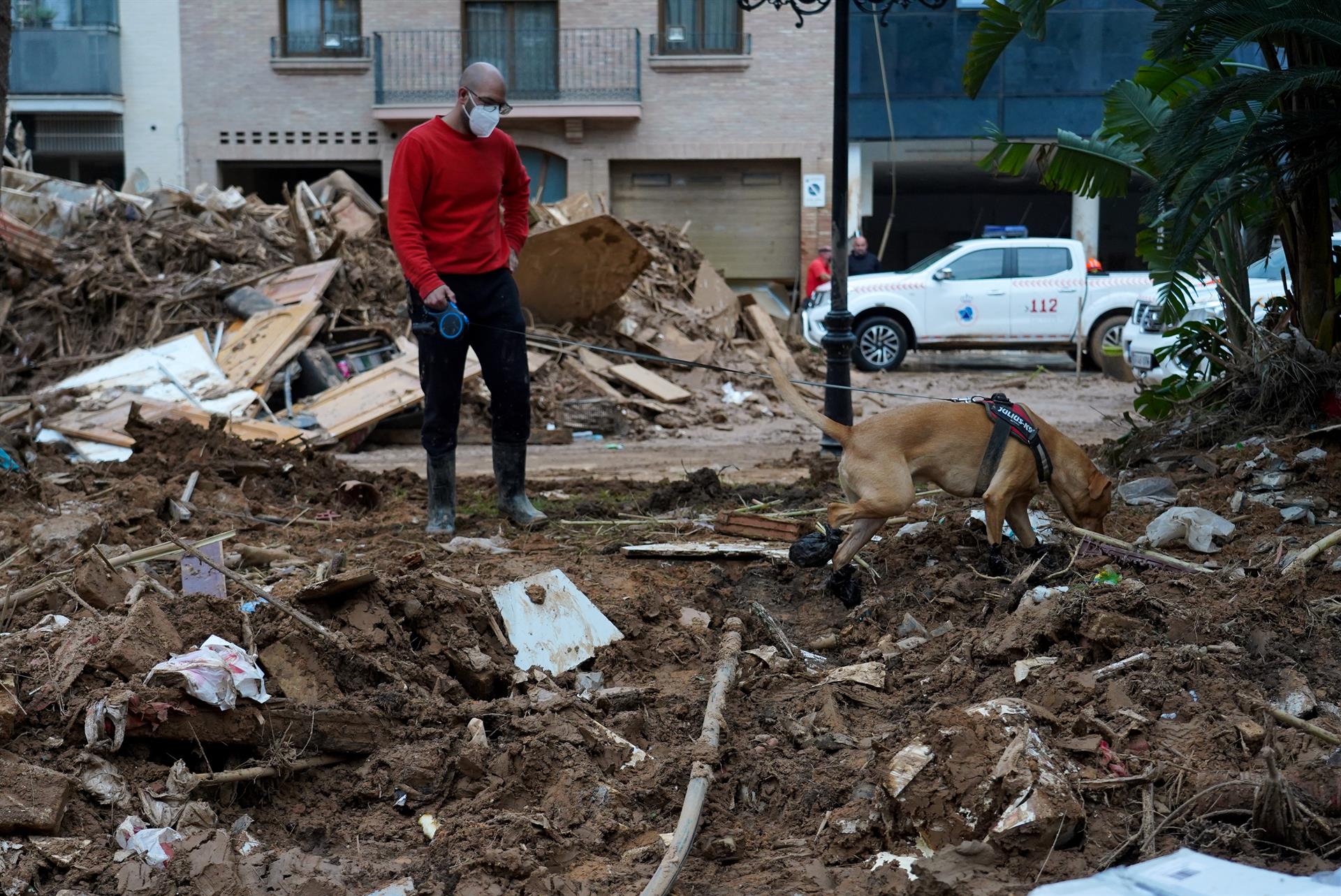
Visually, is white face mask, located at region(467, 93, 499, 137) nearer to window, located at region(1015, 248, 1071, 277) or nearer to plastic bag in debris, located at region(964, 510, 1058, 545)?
plastic bag in debris, located at region(964, 510, 1058, 545)

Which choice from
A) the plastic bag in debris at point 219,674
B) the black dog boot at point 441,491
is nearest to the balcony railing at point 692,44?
the black dog boot at point 441,491

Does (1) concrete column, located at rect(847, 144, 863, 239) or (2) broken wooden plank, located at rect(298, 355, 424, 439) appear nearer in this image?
(2) broken wooden plank, located at rect(298, 355, 424, 439)

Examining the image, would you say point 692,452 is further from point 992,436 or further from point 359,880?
point 359,880

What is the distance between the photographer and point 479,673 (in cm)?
504

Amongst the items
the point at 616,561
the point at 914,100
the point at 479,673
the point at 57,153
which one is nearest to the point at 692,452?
the point at 616,561

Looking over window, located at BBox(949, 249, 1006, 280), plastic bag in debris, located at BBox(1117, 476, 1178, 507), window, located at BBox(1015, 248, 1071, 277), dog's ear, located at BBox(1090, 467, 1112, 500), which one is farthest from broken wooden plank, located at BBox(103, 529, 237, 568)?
window, located at BBox(1015, 248, 1071, 277)

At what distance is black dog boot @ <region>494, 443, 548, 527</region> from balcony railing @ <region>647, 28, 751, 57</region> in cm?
2260

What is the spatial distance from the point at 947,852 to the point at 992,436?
9.99 feet

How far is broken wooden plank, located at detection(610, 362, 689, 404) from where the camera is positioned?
591 inches

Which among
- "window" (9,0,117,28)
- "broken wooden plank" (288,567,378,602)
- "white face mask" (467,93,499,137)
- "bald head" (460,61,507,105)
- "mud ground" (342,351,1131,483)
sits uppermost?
"window" (9,0,117,28)

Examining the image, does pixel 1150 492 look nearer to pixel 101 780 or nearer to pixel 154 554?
pixel 154 554

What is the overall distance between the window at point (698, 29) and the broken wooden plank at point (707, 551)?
77.2 ft

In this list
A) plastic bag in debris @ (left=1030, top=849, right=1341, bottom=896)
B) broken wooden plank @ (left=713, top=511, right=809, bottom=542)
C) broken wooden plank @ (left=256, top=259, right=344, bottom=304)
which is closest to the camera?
plastic bag in debris @ (left=1030, top=849, right=1341, bottom=896)

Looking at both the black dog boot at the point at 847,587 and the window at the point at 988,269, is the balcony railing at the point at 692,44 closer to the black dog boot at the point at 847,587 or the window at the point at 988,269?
the window at the point at 988,269
